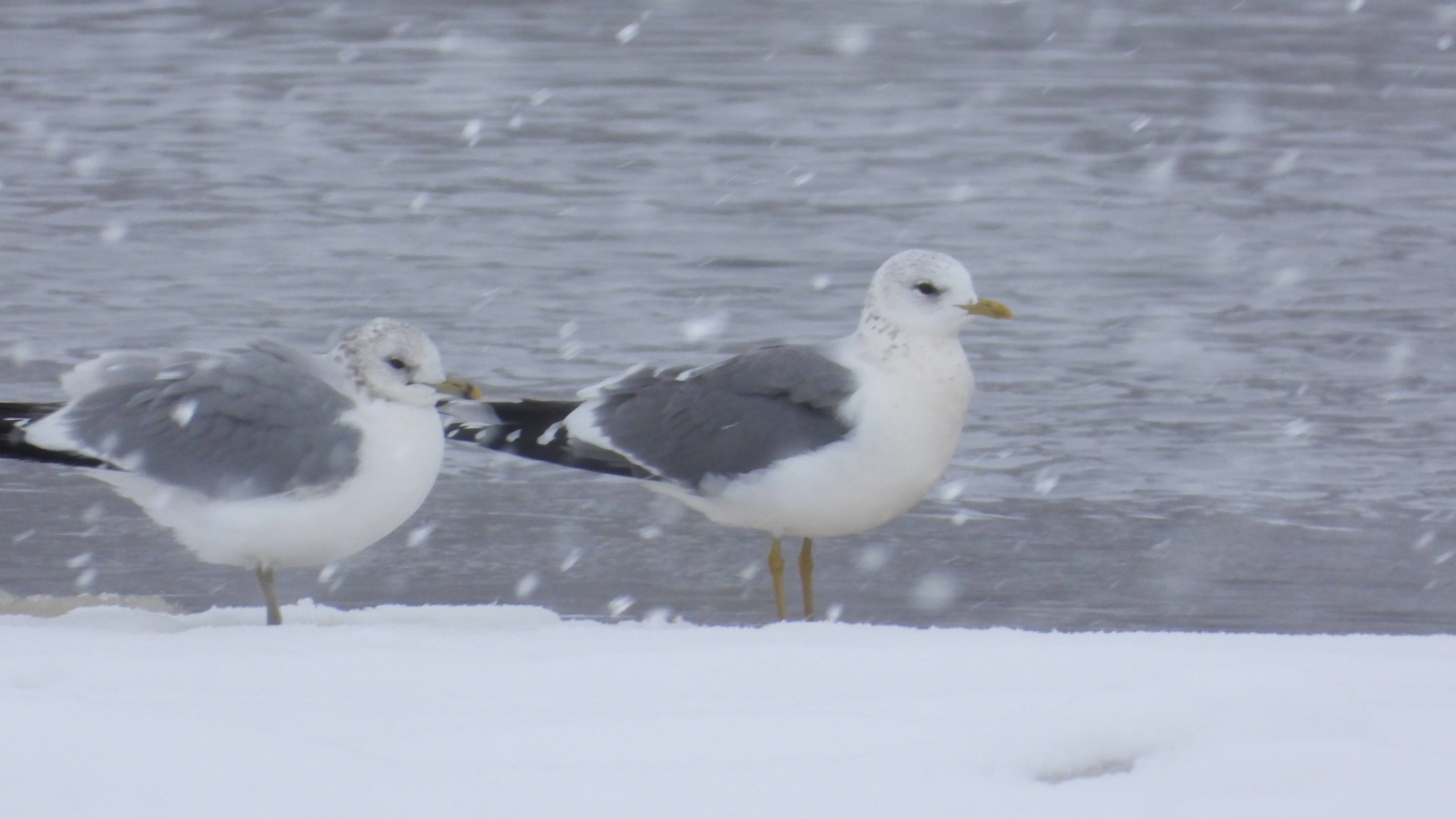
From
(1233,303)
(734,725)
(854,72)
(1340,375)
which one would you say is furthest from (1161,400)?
(854,72)

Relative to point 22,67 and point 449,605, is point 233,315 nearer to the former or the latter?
point 449,605

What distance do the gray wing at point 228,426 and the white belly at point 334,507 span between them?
0.10 feet

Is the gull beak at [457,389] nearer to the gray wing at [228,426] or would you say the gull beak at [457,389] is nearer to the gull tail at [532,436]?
the gray wing at [228,426]

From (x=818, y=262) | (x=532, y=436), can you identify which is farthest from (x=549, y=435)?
(x=818, y=262)

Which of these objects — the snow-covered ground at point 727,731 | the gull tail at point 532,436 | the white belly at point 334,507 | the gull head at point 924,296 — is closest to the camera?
the snow-covered ground at point 727,731

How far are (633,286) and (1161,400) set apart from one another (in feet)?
8.23

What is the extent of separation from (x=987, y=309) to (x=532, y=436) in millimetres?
1200

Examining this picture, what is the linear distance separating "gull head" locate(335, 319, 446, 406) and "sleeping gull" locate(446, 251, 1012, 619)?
67 cm

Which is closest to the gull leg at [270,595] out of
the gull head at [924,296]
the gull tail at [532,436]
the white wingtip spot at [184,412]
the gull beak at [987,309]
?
the white wingtip spot at [184,412]

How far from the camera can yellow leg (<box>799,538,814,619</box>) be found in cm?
491

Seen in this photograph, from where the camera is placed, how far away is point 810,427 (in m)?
4.82

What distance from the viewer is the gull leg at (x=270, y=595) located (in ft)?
14.5

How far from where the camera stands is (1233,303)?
332 inches

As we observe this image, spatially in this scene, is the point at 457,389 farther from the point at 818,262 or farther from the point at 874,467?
the point at 818,262
